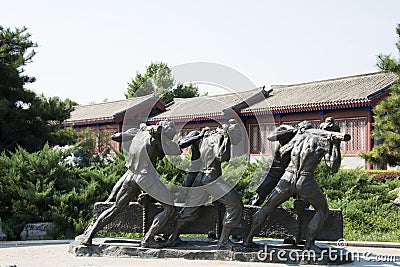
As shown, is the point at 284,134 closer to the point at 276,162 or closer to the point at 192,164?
the point at 276,162

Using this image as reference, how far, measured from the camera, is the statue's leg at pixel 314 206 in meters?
6.13

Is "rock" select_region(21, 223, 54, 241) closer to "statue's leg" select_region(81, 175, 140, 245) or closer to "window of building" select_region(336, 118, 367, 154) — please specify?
"statue's leg" select_region(81, 175, 140, 245)

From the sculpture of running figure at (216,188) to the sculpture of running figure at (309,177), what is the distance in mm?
319

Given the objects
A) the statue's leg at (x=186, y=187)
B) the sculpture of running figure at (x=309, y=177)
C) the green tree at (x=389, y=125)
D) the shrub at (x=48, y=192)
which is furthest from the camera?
the green tree at (x=389, y=125)

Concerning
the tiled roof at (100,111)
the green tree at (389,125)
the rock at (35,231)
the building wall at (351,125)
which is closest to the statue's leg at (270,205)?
the rock at (35,231)

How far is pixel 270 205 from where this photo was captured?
6340 mm

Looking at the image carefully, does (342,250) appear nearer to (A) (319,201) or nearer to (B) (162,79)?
(A) (319,201)

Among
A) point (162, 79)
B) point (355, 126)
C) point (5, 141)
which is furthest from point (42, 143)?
point (355, 126)

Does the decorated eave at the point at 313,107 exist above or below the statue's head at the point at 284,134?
above

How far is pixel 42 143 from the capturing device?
12773mm

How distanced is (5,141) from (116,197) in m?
7.09

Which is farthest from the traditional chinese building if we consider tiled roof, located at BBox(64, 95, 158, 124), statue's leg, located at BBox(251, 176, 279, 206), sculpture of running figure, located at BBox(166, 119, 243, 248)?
sculpture of running figure, located at BBox(166, 119, 243, 248)
